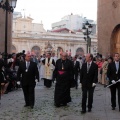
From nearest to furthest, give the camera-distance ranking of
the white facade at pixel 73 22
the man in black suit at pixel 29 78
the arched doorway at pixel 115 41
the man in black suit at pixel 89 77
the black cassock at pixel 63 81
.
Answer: the man in black suit at pixel 89 77 < the man in black suit at pixel 29 78 < the black cassock at pixel 63 81 < the arched doorway at pixel 115 41 < the white facade at pixel 73 22

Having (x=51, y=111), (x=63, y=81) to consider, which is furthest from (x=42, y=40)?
(x=51, y=111)

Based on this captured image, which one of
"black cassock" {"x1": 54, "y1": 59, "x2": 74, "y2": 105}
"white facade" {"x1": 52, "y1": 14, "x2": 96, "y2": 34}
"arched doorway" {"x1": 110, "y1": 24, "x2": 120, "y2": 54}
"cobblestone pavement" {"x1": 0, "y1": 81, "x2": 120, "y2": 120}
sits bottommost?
"cobblestone pavement" {"x1": 0, "y1": 81, "x2": 120, "y2": 120}

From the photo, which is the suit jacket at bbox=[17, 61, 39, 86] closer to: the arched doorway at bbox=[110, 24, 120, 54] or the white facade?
the arched doorway at bbox=[110, 24, 120, 54]

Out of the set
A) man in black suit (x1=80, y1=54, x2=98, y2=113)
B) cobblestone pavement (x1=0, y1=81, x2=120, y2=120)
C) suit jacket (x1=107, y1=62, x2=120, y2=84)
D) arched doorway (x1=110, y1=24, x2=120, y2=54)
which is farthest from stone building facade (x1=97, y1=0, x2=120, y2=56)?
man in black suit (x1=80, y1=54, x2=98, y2=113)

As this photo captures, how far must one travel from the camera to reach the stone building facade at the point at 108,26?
19.6 metres

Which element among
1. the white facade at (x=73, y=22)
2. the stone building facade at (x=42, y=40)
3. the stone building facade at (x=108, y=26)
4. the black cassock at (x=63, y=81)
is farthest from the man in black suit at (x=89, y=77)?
the white facade at (x=73, y=22)

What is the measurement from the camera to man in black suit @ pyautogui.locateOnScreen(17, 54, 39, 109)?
10007 millimetres

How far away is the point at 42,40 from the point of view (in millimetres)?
78062

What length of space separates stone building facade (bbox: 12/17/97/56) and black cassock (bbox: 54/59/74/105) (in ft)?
204

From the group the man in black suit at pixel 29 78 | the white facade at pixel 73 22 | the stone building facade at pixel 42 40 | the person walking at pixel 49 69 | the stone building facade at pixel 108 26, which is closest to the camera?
the man in black suit at pixel 29 78

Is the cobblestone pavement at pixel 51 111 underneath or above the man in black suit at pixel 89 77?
underneath

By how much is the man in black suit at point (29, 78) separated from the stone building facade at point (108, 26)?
1038cm

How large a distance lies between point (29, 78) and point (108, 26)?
37.5 ft

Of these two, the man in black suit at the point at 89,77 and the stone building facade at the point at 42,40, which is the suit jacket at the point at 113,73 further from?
the stone building facade at the point at 42,40
